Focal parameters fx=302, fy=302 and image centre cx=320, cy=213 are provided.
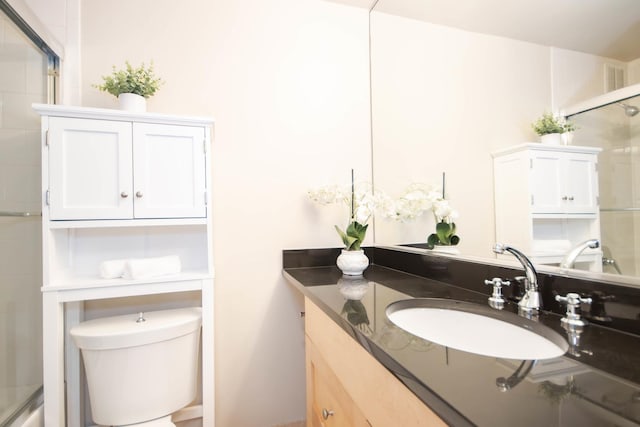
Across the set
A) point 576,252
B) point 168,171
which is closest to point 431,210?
point 576,252

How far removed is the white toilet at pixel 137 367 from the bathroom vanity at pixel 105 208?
9cm

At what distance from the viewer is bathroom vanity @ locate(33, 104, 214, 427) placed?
3.59 feet

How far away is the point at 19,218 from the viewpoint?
46.4 inches

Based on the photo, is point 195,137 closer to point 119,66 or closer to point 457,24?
point 119,66

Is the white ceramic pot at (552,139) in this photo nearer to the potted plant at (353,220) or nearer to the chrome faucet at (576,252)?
the chrome faucet at (576,252)

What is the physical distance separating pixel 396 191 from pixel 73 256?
1493mm

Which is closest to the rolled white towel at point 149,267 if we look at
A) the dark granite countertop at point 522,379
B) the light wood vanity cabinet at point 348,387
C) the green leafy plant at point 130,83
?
the light wood vanity cabinet at point 348,387

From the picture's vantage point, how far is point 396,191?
5.06ft

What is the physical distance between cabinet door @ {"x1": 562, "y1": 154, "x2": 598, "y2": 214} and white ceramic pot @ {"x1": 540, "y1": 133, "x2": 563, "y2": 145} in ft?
0.19

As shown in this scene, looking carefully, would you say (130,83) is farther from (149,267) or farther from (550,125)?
(550,125)

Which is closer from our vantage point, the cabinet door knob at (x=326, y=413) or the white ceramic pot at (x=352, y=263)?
the cabinet door knob at (x=326, y=413)

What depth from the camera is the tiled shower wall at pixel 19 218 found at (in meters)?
1.12

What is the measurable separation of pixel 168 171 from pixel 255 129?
491 mm

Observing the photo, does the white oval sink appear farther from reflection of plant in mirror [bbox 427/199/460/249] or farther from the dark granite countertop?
reflection of plant in mirror [bbox 427/199/460/249]
